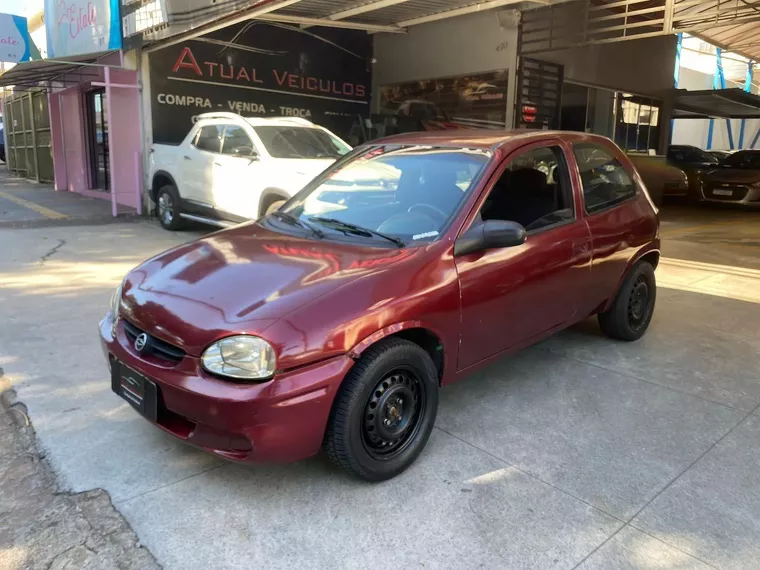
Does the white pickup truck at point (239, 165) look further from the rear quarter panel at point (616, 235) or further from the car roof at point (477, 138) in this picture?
the rear quarter panel at point (616, 235)

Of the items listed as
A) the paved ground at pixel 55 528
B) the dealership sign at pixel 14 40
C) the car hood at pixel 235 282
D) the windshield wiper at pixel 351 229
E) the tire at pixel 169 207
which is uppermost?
the dealership sign at pixel 14 40

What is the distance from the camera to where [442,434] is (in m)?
3.49

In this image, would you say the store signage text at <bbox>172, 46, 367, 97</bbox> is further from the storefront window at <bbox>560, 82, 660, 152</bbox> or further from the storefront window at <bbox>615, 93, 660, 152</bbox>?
the storefront window at <bbox>615, 93, 660, 152</bbox>

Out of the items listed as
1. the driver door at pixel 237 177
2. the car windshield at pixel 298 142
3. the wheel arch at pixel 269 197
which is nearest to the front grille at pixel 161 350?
the wheel arch at pixel 269 197

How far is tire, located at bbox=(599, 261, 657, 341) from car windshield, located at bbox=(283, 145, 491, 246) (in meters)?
1.91

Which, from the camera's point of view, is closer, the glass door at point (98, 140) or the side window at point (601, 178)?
the side window at point (601, 178)

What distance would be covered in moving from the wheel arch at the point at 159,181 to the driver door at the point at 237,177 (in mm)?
1408

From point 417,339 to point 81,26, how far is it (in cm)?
1222

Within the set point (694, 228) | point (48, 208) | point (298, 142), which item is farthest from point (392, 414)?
point (48, 208)

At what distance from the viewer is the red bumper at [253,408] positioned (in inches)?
99.4

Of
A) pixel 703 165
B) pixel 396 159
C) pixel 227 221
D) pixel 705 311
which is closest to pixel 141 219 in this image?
pixel 227 221

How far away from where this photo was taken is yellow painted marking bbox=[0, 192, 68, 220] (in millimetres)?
11453

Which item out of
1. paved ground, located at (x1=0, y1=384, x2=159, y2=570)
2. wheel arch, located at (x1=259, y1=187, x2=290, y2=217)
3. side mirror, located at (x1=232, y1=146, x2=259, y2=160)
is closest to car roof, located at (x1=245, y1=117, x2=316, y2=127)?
side mirror, located at (x1=232, y1=146, x2=259, y2=160)

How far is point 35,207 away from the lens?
12648mm
